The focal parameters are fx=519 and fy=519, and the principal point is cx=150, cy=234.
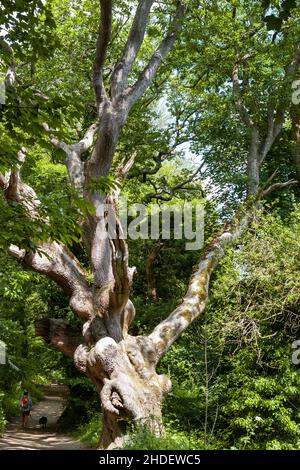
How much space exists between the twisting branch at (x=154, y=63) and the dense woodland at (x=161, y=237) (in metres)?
0.04

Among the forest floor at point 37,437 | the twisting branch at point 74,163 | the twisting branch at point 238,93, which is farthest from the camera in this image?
the twisting branch at point 238,93

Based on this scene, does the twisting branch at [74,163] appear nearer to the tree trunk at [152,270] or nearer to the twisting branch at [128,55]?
the twisting branch at [128,55]

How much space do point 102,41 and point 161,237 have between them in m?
7.65

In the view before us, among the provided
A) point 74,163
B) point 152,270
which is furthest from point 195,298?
point 152,270

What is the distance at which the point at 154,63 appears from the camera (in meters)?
10.8

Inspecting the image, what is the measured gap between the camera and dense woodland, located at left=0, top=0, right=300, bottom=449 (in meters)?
6.38

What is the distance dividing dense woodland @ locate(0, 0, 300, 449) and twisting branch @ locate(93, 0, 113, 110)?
0.08 feet

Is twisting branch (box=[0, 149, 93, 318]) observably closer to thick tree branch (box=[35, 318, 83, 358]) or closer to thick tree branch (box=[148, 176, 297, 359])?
thick tree branch (box=[35, 318, 83, 358])

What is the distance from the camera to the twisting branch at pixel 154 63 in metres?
10.2

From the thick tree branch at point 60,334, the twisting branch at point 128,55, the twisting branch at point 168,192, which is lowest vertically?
the thick tree branch at point 60,334

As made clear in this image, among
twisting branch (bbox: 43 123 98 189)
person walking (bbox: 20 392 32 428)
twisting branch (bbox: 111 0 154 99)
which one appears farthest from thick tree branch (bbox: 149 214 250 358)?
person walking (bbox: 20 392 32 428)

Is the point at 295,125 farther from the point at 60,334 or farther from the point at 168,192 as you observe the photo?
the point at 60,334

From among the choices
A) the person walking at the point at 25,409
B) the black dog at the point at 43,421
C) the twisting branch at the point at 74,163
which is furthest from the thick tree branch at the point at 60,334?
the person walking at the point at 25,409

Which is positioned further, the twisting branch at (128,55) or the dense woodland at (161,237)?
the twisting branch at (128,55)
